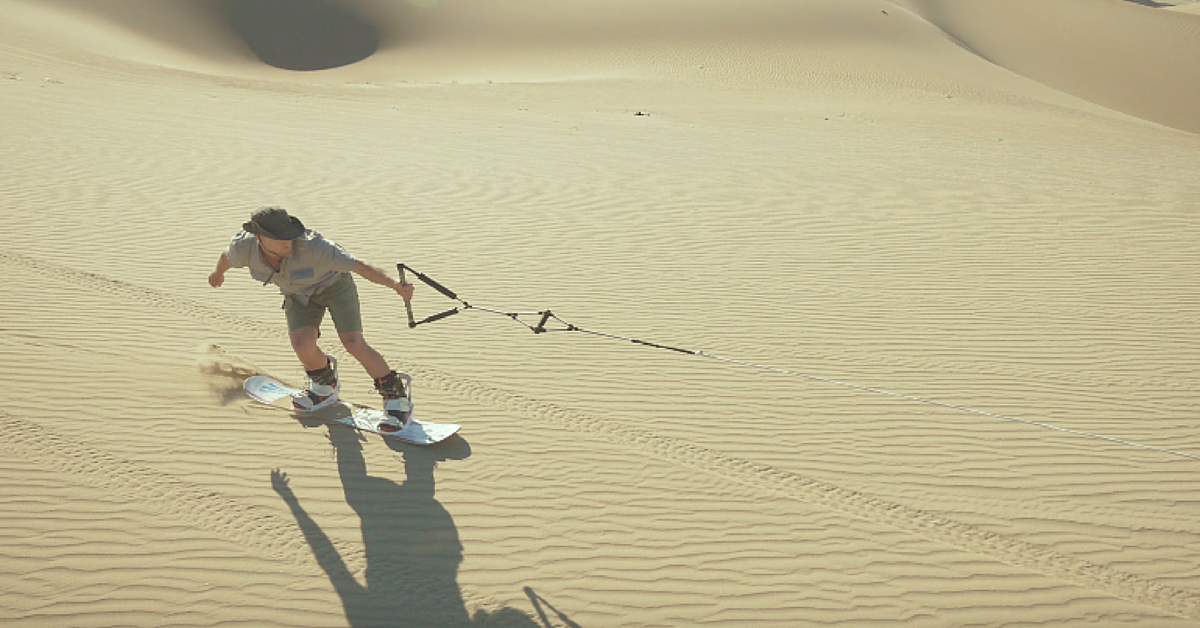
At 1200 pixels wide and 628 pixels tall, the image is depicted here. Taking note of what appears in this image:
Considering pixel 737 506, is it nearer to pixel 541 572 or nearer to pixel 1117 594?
pixel 541 572

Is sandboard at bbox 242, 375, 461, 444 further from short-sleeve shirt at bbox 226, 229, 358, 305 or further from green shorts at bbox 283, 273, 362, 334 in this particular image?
short-sleeve shirt at bbox 226, 229, 358, 305

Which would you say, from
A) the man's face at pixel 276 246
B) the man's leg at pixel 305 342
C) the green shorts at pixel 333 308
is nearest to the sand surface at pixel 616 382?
the man's leg at pixel 305 342

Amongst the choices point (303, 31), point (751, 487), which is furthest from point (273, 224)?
point (303, 31)

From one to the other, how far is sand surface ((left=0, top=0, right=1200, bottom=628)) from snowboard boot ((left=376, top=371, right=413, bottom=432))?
235 millimetres

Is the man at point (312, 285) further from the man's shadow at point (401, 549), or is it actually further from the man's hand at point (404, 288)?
the man's shadow at point (401, 549)

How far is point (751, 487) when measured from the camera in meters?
5.50

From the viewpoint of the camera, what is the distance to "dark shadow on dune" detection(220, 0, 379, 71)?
1517 inches

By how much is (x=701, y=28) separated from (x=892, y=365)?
31025 mm

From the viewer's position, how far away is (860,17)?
1439 inches

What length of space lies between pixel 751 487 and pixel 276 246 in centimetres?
318

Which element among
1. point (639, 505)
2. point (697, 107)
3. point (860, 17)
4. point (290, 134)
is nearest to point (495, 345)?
point (639, 505)

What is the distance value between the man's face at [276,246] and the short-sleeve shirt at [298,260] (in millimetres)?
54

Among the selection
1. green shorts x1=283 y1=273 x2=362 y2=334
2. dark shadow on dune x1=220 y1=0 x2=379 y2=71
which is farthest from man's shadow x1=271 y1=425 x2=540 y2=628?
dark shadow on dune x1=220 y1=0 x2=379 y2=71

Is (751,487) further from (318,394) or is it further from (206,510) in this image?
(206,510)
